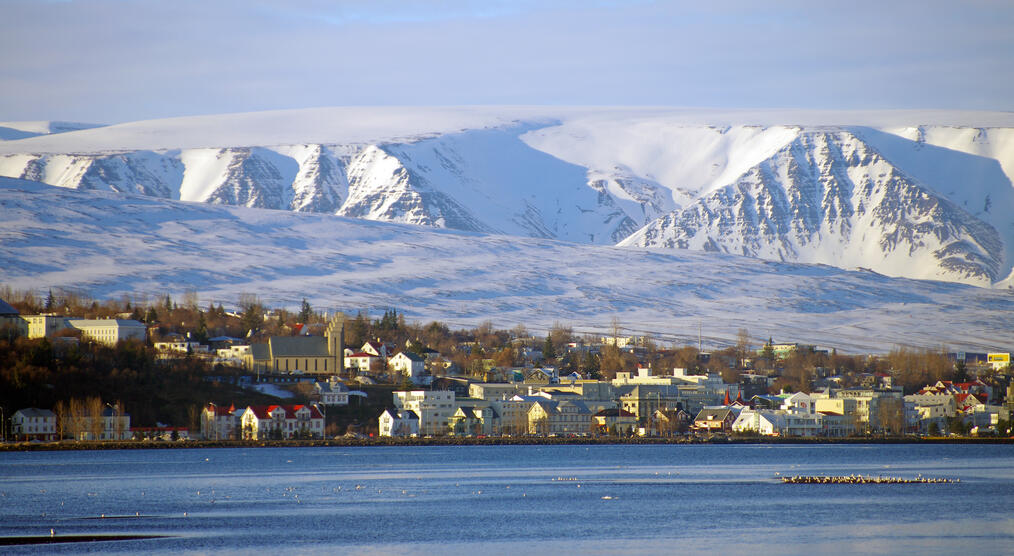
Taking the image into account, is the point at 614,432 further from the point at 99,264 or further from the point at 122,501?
the point at 99,264

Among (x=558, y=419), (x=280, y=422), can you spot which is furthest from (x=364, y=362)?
(x=280, y=422)

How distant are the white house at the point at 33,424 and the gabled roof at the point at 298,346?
2586 cm

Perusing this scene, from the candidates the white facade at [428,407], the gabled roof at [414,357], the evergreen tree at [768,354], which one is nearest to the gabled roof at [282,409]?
the white facade at [428,407]

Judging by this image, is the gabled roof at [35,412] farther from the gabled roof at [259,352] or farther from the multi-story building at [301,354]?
the gabled roof at [259,352]

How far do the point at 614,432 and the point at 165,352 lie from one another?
30.7 meters

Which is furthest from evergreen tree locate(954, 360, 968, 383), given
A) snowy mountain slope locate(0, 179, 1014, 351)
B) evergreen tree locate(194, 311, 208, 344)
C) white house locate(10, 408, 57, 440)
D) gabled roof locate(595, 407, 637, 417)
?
white house locate(10, 408, 57, 440)

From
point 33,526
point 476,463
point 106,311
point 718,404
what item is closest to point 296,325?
point 106,311

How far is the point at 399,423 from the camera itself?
308 ft

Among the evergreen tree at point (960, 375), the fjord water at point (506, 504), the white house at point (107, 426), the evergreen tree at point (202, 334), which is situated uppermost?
the evergreen tree at point (202, 334)

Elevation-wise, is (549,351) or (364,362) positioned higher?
(549,351)

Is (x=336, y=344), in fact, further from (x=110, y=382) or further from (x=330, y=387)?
(x=110, y=382)

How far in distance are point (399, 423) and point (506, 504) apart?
44.3m

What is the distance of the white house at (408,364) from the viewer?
110500 mm

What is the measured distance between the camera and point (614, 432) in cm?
9925
